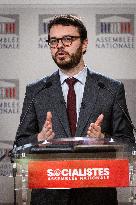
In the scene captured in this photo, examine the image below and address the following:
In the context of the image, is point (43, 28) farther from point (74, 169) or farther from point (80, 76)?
point (74, 169)

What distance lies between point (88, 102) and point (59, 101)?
134mm

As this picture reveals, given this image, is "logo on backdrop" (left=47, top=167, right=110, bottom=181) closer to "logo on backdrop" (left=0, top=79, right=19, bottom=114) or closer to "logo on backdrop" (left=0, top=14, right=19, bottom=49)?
"logo on backdrop" (left=0, top=79, right=19, bottom=114)

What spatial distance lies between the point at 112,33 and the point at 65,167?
6.52 ft

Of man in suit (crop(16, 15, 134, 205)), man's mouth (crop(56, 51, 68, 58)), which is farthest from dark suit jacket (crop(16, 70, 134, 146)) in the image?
man's mouth (crop(56, 51, 68, 58))

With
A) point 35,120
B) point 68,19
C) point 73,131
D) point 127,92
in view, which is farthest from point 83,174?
point 127,92

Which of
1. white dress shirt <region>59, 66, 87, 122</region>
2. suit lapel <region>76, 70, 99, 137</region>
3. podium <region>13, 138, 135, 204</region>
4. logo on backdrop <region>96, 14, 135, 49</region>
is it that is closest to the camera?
podium <region>13, 138, 135, 204</region>

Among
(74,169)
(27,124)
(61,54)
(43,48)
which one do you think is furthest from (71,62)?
(43,48)

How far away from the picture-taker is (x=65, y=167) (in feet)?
4.66

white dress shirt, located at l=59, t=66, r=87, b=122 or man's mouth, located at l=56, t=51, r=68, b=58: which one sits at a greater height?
man's mouth, located at l=56, t=51, r=68, b=58

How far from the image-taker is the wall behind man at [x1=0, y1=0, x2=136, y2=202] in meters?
3.25

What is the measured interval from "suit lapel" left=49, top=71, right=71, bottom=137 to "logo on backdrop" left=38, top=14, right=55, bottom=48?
1.29 metres

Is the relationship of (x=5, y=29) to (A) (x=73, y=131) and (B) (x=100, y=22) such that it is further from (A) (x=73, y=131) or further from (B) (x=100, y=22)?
(A) (x=73, y=131)

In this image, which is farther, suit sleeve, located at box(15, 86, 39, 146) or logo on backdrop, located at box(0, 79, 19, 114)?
logo on backdrop, located at box(0, 79, 19, 114)

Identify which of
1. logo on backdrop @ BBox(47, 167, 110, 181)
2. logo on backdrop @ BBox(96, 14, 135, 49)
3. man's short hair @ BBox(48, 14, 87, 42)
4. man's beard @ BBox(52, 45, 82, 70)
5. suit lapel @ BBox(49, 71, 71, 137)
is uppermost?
logo on backdrop @ BBox(96, 14, 135, 49)
